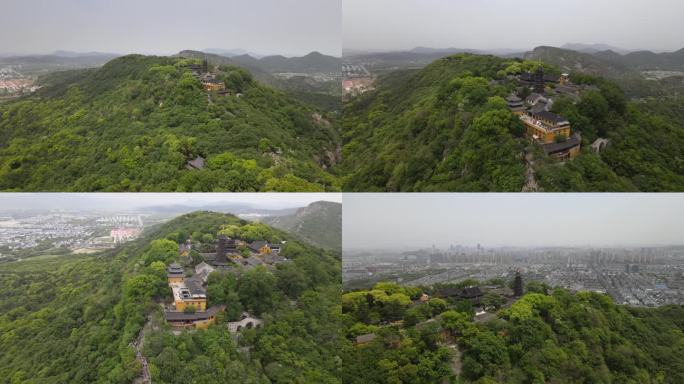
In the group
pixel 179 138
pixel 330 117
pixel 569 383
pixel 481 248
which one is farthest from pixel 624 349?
pixel 179 138

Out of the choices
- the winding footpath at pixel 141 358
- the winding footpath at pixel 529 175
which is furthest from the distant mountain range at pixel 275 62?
the winding footpath at pixel 141 358

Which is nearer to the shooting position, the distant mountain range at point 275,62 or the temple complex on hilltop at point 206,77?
the distant mountain range at point 275,62

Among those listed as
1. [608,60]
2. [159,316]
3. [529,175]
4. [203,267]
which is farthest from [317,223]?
[608,60]

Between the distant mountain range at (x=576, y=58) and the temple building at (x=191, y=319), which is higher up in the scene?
the distant mountain range at (x=576, y=58)

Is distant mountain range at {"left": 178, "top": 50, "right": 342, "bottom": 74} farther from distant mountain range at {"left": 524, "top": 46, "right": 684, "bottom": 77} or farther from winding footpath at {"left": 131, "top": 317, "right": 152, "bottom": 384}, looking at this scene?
winding footpath at {"left": 131, "top": 317, "right": 152, "bottom": 384}

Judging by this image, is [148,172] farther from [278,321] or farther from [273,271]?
[278,321]

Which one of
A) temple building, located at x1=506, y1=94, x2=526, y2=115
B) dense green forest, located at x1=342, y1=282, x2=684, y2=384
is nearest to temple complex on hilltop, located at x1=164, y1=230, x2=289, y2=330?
dense green forest, located at x1=342, y1=282, x2=684, y2=384

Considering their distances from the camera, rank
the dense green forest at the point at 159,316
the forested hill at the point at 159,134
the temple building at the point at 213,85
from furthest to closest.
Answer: the temple building at the point at 213,85 < the forested hill at the point at 159,134 < the dense green forest at the point at 159,316

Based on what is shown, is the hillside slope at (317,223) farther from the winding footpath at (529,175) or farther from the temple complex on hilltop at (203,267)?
the winding footpath at (529,175)
